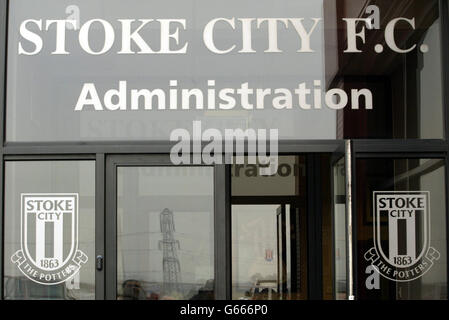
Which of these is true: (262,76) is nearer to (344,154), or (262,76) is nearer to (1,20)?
(344,154)

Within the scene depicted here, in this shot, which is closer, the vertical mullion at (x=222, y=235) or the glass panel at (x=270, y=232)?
the vertical mullion at (x=222, y=235)

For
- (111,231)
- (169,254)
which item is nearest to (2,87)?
(111,231)

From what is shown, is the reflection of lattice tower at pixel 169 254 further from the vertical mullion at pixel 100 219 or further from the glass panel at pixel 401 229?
the glass panel at pixel 401 229

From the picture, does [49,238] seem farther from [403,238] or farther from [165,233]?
[403,238]

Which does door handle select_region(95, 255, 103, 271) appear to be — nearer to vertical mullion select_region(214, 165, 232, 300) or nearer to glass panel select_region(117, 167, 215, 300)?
glass panel select_region(117, 167, 215, 300)

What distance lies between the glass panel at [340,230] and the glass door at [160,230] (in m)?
1.03

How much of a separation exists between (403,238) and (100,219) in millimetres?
2390

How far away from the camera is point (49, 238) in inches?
218

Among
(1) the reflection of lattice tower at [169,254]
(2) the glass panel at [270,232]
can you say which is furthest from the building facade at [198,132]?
(2) the glass panel at [270,232]

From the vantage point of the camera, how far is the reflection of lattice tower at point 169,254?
18.4 ft

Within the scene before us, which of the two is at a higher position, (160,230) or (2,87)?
(2,87)

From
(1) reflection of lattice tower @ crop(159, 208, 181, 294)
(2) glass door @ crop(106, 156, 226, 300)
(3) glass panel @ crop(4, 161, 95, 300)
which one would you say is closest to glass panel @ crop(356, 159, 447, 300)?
(2) glass door @ crop(106, 156, 226, 300)

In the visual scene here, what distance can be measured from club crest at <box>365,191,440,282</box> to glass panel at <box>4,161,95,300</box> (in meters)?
2.24

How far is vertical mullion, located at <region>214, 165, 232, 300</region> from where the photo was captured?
560 cm
